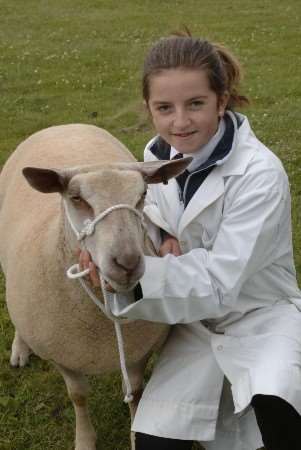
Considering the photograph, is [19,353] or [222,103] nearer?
[222,103]

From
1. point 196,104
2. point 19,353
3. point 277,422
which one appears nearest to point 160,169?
point 196,104

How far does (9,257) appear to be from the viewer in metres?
3.52

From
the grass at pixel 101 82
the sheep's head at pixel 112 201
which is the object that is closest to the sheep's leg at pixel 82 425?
the grass at pixel 101 82

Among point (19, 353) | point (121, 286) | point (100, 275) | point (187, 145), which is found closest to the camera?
point (121, 286)

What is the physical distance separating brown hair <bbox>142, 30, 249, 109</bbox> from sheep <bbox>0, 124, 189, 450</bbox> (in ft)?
1.50

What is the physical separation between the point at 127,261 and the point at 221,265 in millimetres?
607

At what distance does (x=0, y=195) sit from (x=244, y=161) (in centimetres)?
220

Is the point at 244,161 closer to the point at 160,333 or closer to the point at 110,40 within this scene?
the point at 160,333

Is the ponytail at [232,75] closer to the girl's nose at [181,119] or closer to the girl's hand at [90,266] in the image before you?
the girl's nose at [181,119]

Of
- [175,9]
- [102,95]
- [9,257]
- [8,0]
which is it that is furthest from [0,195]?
[8,0]

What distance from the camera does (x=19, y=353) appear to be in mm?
4277

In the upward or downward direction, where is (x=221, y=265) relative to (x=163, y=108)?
downward

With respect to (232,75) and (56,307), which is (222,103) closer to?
(232,75)

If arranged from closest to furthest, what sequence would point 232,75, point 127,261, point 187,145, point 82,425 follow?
point 127,261 → point 187,145 → point 232,75 → point 82,425
